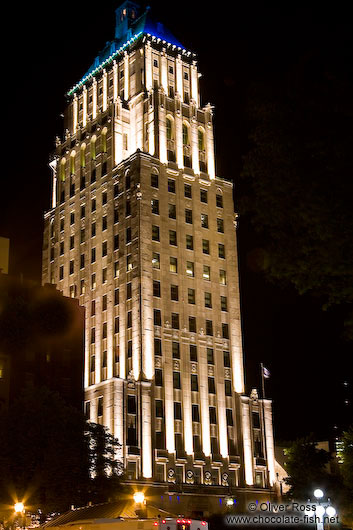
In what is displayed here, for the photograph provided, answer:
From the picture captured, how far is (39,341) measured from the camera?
3531 inches

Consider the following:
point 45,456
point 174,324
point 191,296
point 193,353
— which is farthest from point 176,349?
point 45,456

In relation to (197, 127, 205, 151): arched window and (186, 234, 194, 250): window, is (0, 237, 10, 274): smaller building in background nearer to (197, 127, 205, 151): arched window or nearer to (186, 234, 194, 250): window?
(186, 234, 194, 250): window

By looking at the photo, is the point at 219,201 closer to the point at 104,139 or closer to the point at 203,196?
the point at 203,196

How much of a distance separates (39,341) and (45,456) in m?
34.0

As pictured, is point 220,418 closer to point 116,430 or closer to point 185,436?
point 185,436

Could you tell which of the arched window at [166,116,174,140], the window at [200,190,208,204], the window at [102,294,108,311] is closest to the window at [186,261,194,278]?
the window at [200,190,208,204]

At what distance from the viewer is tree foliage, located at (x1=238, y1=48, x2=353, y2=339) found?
82.2 feet

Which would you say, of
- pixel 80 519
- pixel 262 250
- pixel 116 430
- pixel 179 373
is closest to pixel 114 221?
pixel 179 373

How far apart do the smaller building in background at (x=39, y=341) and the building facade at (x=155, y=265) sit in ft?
25.7

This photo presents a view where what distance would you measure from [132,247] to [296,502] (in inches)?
1559

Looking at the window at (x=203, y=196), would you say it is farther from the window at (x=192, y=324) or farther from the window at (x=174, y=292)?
the window at (x=192, y=324)

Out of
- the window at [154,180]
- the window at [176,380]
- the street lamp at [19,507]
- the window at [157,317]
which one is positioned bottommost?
the street lamp at [19,507]

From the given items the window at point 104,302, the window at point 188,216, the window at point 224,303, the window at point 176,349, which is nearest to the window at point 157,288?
the window at point 176,349

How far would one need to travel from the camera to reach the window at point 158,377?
10077 centimetres
